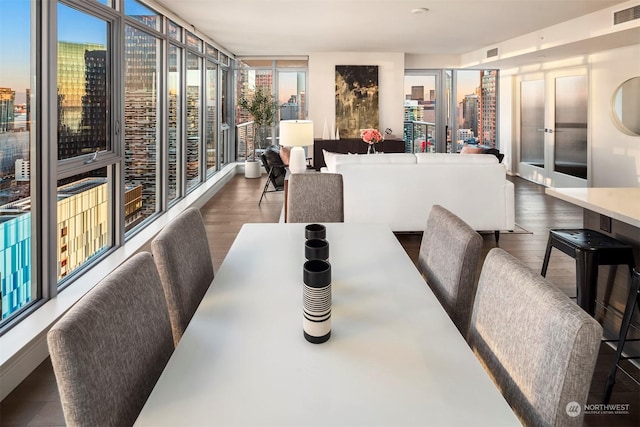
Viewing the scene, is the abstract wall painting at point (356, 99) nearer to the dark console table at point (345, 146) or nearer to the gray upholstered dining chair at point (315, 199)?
the dark console table at point (345, 146)

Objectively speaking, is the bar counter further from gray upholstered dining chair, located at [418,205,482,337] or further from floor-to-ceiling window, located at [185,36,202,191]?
floor-to-ceiling window, located at [185,36,202,191]

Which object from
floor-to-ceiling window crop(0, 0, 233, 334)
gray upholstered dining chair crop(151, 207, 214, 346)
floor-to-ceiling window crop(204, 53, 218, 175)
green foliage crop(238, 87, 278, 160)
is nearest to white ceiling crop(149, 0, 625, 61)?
floor-to-ceiling window crop(204, 53, 218, 175)

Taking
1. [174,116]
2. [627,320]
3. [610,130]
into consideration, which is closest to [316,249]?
[627,320]

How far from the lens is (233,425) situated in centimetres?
84

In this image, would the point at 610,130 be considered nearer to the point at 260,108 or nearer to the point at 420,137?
the point at 420,137

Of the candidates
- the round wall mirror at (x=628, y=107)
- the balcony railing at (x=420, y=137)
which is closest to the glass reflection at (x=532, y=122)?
the balcony railing at (x=420, y=137)

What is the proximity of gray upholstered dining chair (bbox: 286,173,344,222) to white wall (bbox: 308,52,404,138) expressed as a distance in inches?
265

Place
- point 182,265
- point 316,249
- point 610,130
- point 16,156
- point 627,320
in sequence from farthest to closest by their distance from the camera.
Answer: point 610,130 → point 16,156 → point 627,320 → point 182,265 → point 316,249

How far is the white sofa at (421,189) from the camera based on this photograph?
464cm

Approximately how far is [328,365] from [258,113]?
8627 millimetres

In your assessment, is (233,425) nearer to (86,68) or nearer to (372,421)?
(372,421)

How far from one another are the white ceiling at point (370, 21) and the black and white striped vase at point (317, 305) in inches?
181

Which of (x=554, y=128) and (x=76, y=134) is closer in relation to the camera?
(x=76, y=134)

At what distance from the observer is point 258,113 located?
922 centimetres
